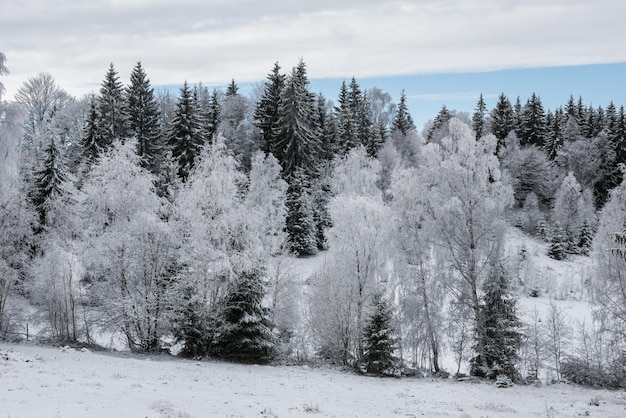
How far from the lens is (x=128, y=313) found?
2473 cm

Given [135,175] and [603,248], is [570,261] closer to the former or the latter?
[603,248]

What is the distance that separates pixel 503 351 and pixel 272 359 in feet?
38.4

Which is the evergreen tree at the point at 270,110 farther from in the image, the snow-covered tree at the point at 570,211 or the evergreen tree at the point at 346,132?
the snow-covered tree at the point at 570,211

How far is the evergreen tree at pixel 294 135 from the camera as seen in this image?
5456cm

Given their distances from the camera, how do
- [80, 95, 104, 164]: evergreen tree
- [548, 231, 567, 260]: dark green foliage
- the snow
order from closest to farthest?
the snow < [80, 95, 104, 164]: evergreen tree < [548, 231, 567, 260]: dark green foliage

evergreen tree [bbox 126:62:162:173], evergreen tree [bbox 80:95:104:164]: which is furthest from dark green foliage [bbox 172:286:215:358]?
evergreen tree [bbox 126:62:162:173]

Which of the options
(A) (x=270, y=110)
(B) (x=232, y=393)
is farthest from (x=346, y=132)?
(B) (x=232, y=393)

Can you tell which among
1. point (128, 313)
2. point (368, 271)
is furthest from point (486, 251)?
point (128, 313)

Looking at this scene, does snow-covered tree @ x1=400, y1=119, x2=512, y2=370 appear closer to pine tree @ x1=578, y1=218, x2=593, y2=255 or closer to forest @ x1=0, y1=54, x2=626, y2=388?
forest @ x1=0, y1=54, x2=626, y2=388

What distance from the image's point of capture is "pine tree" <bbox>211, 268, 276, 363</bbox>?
25000mm

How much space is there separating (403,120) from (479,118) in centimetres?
1644

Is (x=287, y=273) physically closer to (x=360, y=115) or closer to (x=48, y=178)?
(x=48, y=178)

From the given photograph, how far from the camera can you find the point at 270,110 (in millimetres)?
60531

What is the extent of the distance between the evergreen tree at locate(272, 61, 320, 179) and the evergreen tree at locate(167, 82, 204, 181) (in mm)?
9271
